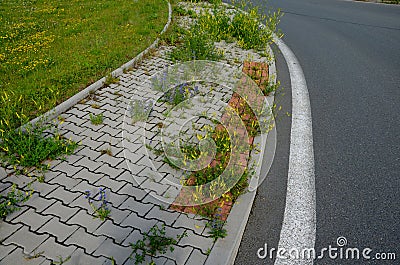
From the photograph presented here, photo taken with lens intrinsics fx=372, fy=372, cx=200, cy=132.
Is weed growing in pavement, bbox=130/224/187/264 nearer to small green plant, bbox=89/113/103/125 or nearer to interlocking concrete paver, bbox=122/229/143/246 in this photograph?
interlocking concrete paver, bbox=122/229/143/246

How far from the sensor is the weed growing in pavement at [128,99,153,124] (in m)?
5.28

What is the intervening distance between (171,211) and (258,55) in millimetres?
5321

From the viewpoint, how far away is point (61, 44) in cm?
782

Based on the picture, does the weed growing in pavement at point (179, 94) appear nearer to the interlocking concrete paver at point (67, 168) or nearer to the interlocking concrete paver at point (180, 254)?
the interlocking concrete paver at point (67, 168)

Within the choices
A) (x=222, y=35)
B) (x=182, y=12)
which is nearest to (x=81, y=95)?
(x=222, y=35)

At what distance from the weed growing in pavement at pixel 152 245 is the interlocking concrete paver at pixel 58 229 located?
0.61 metres

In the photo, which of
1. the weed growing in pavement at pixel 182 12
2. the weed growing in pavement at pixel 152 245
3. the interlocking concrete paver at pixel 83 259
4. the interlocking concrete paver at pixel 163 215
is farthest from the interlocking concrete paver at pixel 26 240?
the weed growing in pavement at pixel 182 12

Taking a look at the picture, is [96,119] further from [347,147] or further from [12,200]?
[347,147]

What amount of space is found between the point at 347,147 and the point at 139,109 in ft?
9.51

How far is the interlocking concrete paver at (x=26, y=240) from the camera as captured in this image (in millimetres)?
3169

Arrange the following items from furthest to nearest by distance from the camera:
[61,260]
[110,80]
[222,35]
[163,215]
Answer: [222,35], [110,80], [163,215], [61,260]

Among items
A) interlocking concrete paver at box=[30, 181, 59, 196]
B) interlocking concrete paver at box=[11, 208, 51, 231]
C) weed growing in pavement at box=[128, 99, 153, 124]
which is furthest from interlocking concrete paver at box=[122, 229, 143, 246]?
weed growing in pavement at box=[128, 99, 153, 124]

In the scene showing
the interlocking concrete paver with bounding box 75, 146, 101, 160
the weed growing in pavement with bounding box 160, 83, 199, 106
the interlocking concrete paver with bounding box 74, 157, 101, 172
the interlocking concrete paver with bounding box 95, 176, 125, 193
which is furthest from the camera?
the weed growing in pavement with bounding box 160, 83, 199, 106

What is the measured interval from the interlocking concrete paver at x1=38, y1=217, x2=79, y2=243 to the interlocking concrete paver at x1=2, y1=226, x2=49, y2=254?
0.07m
